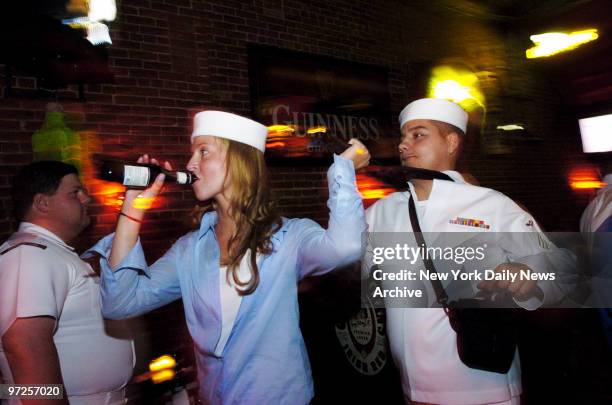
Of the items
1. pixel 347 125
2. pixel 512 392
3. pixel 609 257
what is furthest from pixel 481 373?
pixel 347 125

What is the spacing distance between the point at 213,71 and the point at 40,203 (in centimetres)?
273

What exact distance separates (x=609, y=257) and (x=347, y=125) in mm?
3622

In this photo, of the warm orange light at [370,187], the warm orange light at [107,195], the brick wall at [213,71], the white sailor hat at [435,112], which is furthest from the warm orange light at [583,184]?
the warm orange light at [107,195]

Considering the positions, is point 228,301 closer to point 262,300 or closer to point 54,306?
point 262,300

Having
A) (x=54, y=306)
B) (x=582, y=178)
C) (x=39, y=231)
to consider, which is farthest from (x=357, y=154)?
(x=582, y=178)

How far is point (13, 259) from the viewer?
2.33m

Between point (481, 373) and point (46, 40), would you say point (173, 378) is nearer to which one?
point (481, 373)

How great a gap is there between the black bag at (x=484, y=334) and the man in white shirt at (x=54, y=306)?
2.07m

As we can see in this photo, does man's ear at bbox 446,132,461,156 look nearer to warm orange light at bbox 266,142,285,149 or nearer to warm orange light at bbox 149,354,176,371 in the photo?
warm orange light at bbox 149,354,176,371

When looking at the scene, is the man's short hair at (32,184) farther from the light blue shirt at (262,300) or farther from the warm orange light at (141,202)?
the warm orange light at (141,202)

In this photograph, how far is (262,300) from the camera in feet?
6.64

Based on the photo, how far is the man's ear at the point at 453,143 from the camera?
2971 mm

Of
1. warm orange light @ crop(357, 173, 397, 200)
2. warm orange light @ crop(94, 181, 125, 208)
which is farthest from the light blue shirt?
warm orange light @ crop(357, 173, 397, 200)

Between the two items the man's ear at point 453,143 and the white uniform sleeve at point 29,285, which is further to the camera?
the man's ear at point 453,143
